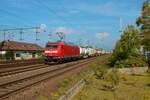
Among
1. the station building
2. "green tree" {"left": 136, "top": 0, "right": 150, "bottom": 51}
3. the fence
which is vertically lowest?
the fence

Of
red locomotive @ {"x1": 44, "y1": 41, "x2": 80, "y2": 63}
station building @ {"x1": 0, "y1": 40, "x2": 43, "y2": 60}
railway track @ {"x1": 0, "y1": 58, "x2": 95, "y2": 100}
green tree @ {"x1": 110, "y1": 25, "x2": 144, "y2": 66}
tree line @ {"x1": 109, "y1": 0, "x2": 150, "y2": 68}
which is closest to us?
railway track @ {"x1": 0, "y1": 58, "x2": 95, "y2": 100}

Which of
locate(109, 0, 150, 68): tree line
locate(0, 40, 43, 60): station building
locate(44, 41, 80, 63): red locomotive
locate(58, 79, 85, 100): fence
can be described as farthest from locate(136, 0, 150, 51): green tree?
locate(0, 40, 43, 60): station building

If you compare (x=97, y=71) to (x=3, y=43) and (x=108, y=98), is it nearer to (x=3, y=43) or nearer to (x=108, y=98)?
(x=108, y=98)

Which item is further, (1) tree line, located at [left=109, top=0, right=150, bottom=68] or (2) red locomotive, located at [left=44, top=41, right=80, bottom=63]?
(2) red locomotive, located at [left=44, top=41, right=80, bottom=63]

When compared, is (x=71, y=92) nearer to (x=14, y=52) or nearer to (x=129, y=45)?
(x=129, y=45)

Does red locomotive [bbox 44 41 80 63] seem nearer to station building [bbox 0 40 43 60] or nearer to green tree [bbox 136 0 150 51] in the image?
green tree [bbox 136 0 150 51]

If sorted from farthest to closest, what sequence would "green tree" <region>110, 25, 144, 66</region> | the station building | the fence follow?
the station building, "green tree" <region>110, 25, 144, 66</region>, the fence

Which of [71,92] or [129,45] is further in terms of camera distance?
[129,45]

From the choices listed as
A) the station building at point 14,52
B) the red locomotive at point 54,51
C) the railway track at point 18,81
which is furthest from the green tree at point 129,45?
the station building at point 14,52

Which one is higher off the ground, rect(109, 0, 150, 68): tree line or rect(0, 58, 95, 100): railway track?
rect(109, 0, 150, 68): tree line

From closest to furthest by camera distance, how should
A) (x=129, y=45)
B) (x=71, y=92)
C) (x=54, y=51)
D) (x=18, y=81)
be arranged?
(x=71, y=92)
(x=18, y=81)
(x=129, y=45)
(x=54, y=51)

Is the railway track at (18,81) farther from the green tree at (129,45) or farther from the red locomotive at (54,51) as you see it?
the red locomotive at (54,51)

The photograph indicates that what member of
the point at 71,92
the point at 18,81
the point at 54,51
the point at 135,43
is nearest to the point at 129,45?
the point at 135,43

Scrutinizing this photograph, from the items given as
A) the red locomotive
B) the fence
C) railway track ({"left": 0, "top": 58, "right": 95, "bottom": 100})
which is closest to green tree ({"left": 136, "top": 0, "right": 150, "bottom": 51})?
railway track ({"left": 0, "top": 58, "right": 95, "bottom": 100})
